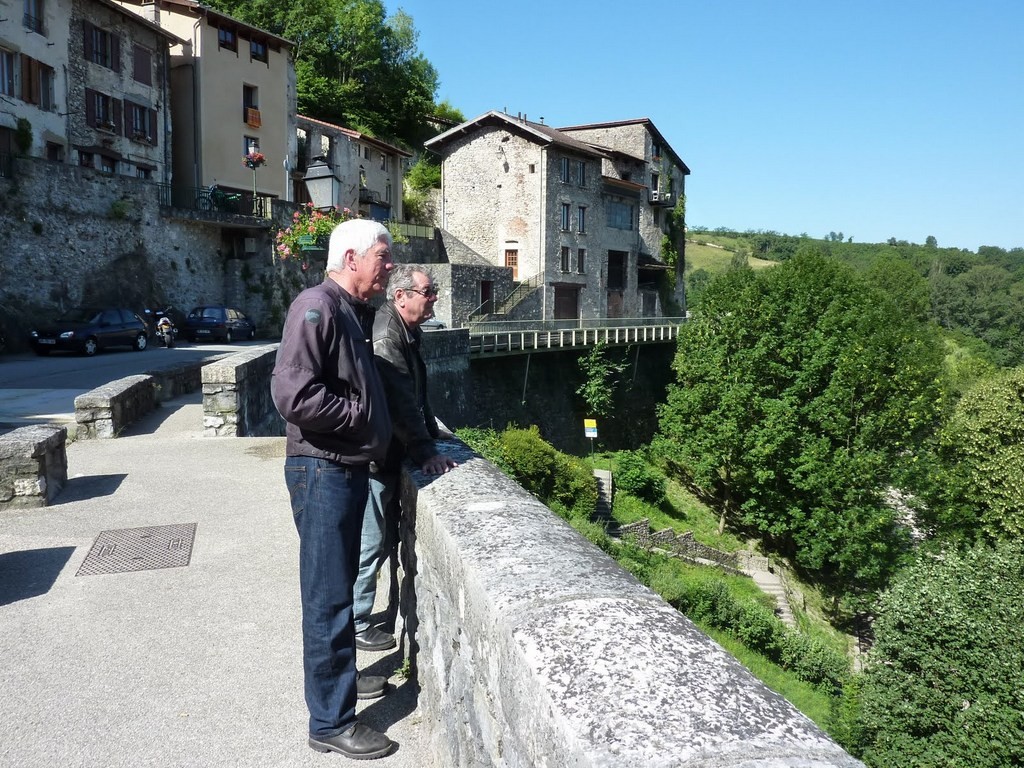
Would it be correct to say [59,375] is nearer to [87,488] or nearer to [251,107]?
[87,488]

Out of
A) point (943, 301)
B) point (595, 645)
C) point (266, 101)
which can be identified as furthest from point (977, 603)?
point (943, 301)

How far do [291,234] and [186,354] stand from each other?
957cm

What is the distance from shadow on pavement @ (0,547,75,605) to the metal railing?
883 inches

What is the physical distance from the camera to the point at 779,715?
4.89ft

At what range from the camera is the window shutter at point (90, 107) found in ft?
87.1

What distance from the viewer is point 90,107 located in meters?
26.7

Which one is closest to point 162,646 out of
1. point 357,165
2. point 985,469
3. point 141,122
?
point 985,469

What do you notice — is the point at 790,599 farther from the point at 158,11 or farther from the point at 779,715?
the point at 158,11

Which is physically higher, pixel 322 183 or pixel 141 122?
pixel 141 122

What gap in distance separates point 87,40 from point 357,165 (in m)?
15.1

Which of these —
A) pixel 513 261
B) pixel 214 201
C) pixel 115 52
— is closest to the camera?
pixel 115 52

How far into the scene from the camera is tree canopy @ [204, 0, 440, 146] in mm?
44406

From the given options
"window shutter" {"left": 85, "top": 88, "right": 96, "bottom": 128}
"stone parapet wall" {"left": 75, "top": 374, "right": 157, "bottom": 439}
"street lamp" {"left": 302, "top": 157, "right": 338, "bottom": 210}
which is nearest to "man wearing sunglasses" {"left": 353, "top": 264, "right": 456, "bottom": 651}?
"street lamp" {"left": 302, "top": 157, "right": 338, "bottom": 210}

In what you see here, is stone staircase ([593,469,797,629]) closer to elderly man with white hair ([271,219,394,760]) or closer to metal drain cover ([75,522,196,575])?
metal drain cover ([75,522,196,575])
